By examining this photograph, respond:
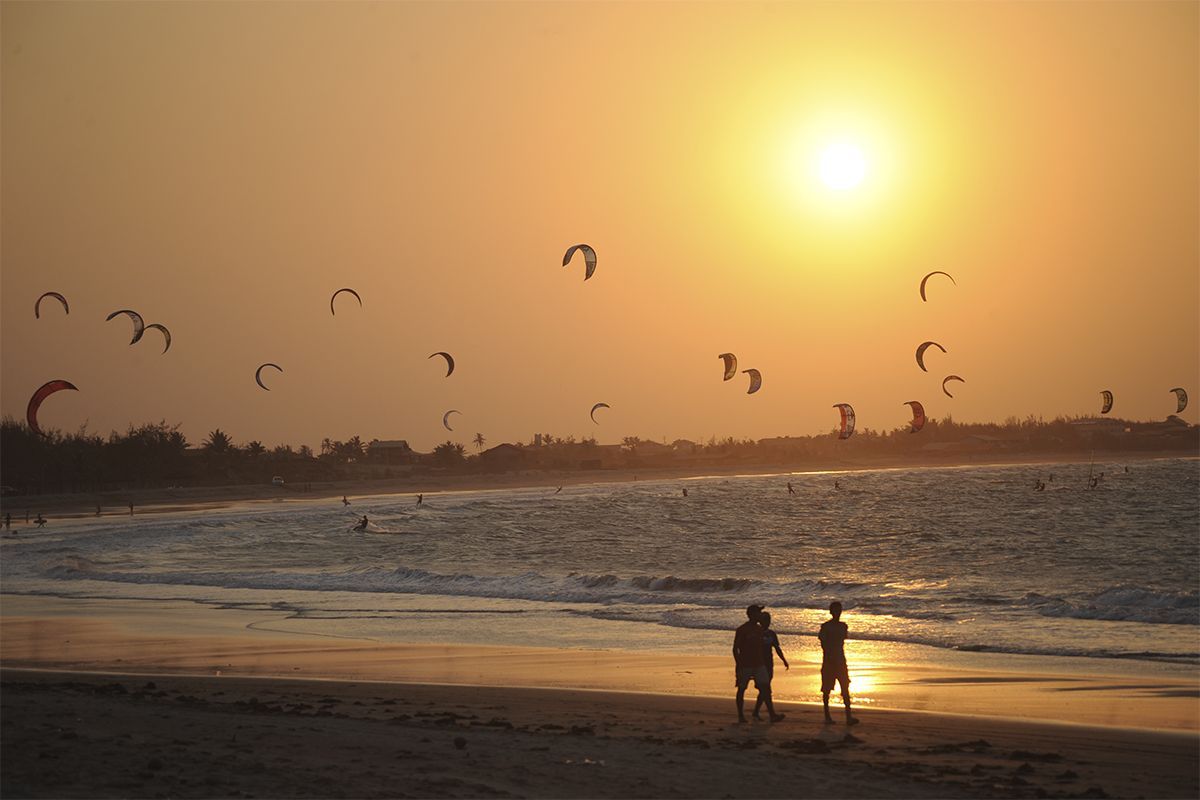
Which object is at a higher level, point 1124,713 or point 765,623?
→ point 765,623

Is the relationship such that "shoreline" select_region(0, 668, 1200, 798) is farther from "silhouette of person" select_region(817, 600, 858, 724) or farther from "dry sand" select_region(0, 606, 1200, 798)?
"silhouette of person" select_region(817, 600, 858, 724)

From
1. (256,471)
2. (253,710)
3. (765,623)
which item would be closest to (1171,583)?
(765,623)

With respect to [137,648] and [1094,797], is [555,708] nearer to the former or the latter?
[1094,797]

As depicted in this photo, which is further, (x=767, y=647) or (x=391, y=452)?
(x=391, y=452)

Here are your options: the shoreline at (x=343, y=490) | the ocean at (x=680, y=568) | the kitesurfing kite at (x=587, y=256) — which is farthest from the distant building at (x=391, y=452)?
the kitesurfing kite at (x=587, y=256)

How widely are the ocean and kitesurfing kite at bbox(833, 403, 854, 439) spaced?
3.64 meters

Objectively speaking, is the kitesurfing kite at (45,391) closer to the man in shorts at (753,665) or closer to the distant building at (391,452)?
the man in shorts at (753,665)

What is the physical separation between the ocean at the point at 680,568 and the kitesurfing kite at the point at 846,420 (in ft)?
11.9

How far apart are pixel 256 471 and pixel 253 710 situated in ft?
351

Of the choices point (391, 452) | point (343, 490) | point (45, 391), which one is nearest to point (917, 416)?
point (45, 391)

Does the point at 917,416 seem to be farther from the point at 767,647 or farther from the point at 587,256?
the point at 767,647

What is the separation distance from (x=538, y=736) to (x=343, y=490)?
86.7m

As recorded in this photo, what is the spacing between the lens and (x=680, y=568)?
32.0m

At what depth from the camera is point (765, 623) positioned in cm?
1030
